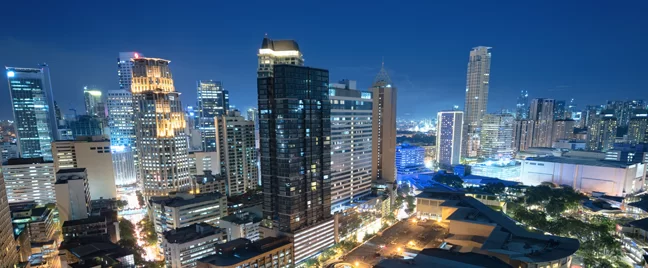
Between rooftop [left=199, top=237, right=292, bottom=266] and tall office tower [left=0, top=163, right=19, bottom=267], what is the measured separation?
25233 mm

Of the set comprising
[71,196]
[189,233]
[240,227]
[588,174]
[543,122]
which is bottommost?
[240,227]

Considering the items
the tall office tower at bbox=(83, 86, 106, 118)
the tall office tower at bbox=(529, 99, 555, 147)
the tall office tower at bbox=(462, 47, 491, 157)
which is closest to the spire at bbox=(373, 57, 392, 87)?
the tall office tower at bbox=(462, 47, 491, 157)

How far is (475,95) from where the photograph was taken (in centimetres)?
13300

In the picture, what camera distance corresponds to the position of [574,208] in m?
61.5

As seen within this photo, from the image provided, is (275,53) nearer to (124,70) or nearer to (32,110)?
(32,110)

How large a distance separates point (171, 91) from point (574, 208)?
9544cm

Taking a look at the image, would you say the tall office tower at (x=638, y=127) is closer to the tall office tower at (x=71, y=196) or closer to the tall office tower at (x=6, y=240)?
the tall office tower at (x=6, y=240)

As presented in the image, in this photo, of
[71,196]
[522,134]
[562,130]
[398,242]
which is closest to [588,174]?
[522,134]

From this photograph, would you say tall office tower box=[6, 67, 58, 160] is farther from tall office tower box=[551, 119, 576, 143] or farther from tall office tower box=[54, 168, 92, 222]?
tall office tower box=[551, 119, 576, 143]

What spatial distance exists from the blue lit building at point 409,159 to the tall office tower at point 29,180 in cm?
10142

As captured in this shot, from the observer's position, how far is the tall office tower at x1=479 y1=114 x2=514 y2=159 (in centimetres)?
12275

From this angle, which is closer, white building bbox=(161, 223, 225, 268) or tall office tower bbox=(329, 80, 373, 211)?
white building bbox=(161, 223, 225, 268)

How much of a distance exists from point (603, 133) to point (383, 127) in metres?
104

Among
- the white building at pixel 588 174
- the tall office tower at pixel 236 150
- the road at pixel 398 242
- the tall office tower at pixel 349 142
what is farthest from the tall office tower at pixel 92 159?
the white building at pixel 588 174
